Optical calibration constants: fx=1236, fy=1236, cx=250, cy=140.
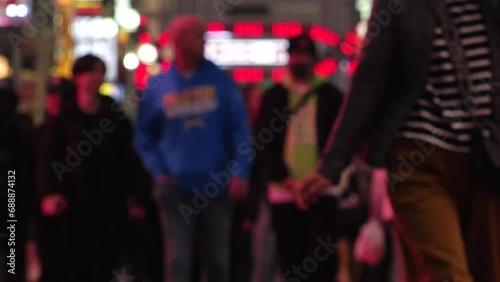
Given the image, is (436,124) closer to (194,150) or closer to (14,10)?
(194,150)

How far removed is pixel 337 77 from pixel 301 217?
141 feet

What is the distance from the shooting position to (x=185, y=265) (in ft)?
24.4

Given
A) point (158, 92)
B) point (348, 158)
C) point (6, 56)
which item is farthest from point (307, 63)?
point (6, 56)

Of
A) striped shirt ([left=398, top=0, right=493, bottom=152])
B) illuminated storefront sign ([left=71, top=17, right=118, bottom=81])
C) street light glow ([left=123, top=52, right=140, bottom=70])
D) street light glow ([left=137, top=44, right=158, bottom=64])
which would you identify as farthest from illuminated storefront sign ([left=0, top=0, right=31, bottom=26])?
striped shirt ([left=398, top=0, right=493, bottom=152])

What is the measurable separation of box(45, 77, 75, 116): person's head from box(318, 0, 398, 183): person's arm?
449 cm

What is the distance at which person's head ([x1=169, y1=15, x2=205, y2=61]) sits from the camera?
7.77m

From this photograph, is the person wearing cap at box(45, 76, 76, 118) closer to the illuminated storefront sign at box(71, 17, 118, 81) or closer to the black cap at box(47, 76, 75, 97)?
the black cap at box(47, 76, 75, 97)

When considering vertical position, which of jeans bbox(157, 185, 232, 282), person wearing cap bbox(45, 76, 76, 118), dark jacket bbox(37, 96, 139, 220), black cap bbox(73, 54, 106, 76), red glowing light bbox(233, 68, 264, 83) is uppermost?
red glowing light bbox(233, 68, 264, 83)

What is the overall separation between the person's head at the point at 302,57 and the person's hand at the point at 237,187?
2.87 feet

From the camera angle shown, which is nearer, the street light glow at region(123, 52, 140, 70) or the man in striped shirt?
the man in striped shirt

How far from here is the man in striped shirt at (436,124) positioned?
157 inches

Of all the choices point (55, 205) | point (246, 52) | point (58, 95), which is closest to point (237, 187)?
point (55, 205)

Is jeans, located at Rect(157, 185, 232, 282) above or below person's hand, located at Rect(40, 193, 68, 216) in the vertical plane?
below

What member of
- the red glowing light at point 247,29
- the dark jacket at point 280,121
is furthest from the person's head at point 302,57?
the red glowing light at point 247,29
